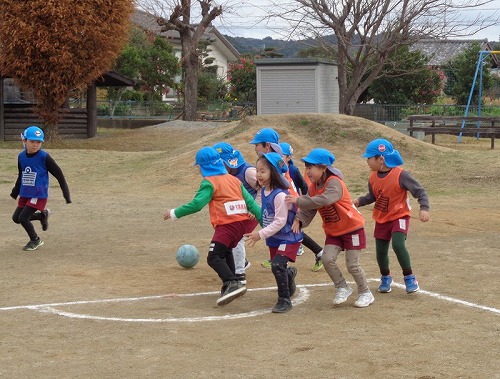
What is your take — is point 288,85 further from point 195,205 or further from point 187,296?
point 195,205

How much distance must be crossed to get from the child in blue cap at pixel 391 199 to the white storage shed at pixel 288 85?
27.4 meters

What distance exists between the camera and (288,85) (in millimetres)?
35562

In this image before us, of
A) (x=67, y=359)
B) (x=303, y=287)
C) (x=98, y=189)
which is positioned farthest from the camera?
→ (x=98, y=189)

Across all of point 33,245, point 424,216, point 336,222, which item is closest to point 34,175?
point 33,245

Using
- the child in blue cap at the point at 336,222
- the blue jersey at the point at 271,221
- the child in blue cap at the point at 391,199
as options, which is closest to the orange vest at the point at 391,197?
the child in blue cap at the point at 391,199

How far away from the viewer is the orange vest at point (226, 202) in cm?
808

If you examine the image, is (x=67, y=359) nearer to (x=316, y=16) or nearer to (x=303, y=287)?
(x=303, y=287)

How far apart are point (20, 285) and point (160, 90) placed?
155 ft

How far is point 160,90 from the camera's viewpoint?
55.4 meters

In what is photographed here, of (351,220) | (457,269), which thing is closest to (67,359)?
(351,220)

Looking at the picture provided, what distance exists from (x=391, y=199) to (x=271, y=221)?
4.23ft

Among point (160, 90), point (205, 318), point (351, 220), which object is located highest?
point (160, 90)

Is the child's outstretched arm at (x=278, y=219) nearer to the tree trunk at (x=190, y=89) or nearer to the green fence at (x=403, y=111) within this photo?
the green fence at (x=403, y=111)

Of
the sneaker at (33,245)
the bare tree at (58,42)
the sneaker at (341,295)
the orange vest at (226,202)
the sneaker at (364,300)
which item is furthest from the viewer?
the bare tree at (58,42)
